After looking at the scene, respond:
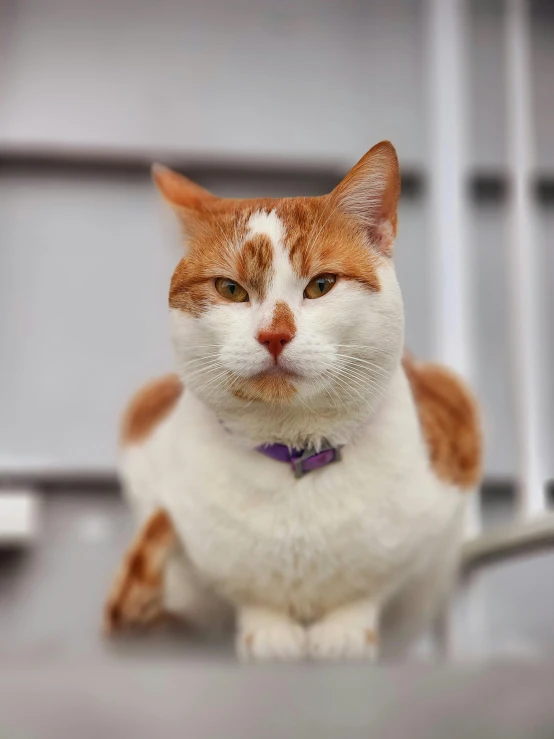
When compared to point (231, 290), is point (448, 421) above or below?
below

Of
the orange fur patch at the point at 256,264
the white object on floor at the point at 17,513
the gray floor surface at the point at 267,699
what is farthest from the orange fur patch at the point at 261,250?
the white object on floor at the point at 17,513

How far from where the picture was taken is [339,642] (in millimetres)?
607

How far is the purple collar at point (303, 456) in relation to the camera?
0.58m

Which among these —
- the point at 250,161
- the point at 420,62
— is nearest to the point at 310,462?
the point at 250,161

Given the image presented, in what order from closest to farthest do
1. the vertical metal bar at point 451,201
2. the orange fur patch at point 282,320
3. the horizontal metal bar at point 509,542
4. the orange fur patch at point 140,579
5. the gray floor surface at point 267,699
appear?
the gray floor surface at point 267,699
the orange fur patch at point 282,320
the orange fur patch at point 140,579
the horizontal metal bar at point 509,542
the vertical metal bar at point 451,201

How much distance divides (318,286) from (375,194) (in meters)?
0.07

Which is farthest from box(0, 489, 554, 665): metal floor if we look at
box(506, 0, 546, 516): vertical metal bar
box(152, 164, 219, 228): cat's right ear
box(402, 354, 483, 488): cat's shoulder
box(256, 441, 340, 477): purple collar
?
box(152, 164, 219, 228): cat's right ear

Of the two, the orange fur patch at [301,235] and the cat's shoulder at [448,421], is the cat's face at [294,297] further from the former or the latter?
the cat's shoulder at [448,421]

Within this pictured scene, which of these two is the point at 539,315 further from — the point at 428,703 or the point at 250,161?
the point at 428,703

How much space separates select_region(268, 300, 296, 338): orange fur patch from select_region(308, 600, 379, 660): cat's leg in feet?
0.80

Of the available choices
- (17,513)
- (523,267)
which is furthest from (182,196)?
(17,513)

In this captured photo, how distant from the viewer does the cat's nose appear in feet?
1.70

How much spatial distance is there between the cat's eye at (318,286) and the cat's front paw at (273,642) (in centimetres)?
26

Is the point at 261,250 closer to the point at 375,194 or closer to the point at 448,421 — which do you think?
the point at 375,194
